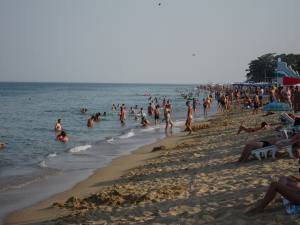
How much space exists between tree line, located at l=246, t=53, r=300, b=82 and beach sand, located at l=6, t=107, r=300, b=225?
67.5 metres

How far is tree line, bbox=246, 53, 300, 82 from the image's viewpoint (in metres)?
75.6

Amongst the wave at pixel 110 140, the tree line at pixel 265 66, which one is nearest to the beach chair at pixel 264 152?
the wave at pixel 110 140

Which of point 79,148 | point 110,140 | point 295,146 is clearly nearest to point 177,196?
point 295,146

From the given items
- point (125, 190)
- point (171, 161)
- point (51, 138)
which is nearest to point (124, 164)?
point (171, 161)

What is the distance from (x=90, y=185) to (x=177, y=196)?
3563mm

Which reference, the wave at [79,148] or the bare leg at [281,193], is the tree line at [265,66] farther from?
the bare leg at [281,193]

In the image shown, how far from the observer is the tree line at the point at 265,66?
248ft

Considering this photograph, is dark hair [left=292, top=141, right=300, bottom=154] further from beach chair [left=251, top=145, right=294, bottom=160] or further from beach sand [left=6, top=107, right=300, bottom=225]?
beach chair [left=251, top=145, right=294, bottom=160]

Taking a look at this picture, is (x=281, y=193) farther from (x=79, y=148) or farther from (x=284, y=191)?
(x=79, y=148)

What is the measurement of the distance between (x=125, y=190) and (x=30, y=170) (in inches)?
224

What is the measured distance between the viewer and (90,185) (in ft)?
34.3

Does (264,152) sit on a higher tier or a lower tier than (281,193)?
lower

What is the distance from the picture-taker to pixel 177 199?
729 cm

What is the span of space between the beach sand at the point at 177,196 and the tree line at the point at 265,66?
67.5m
